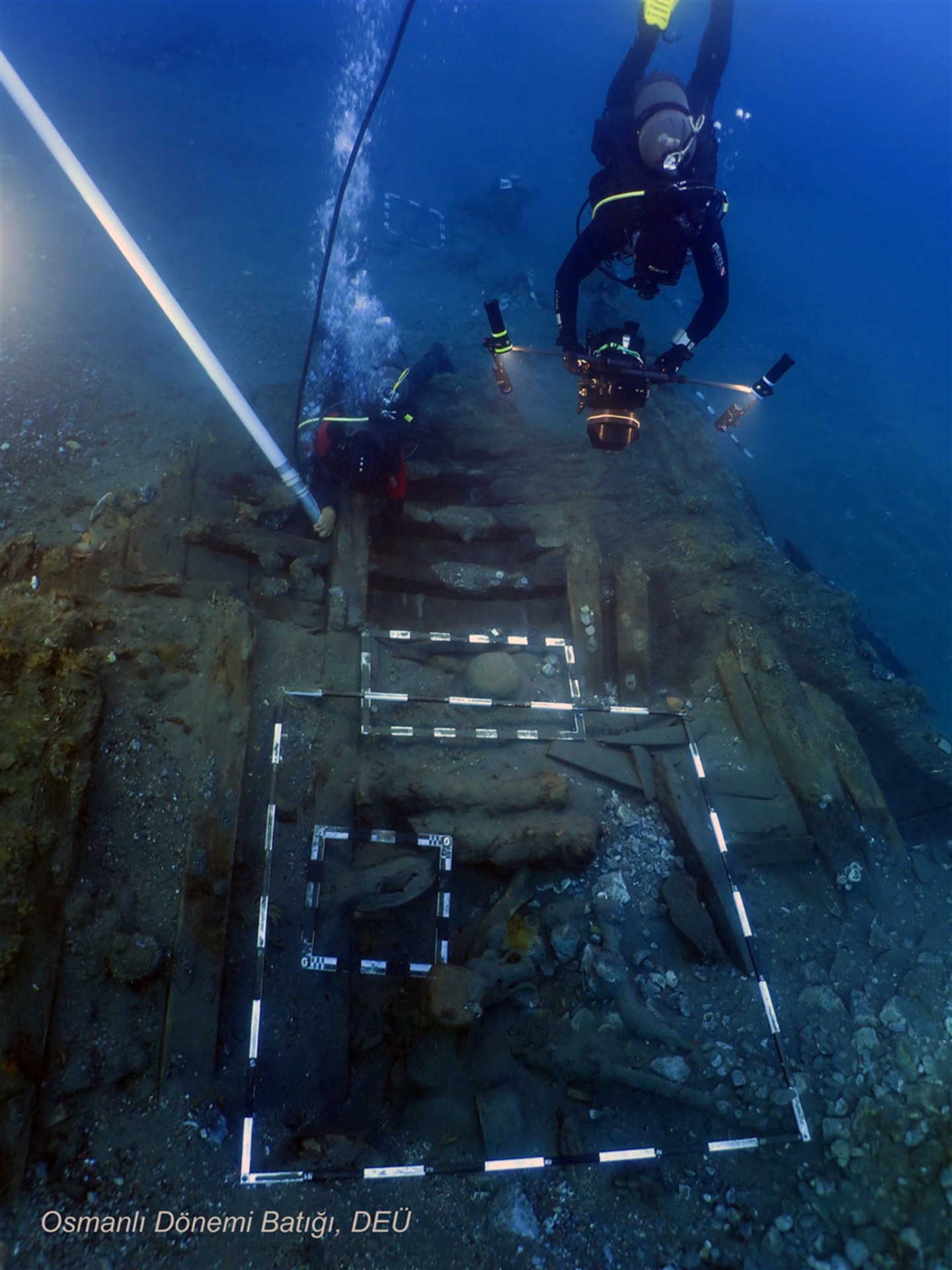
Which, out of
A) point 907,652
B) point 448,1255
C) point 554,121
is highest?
point 554,121

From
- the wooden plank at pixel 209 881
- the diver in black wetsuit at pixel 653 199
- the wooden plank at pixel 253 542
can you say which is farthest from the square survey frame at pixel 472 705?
the diver in black wetsuit at pixel 653 199

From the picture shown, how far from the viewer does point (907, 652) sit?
21.9 ft

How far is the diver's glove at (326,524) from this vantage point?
4.86 metres

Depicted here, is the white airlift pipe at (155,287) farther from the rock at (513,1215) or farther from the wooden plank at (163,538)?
the rock at (513,1215)

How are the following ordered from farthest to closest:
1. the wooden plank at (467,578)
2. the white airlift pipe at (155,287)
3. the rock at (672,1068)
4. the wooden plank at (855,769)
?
the wooden plank at (467,578), the wooden plank at (855,769), the white airlift pipe at (155,287), the rock at (672,1068)

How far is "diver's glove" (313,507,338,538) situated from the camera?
4.86 m

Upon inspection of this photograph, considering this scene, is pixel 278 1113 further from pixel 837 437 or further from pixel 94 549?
pixel 837 437

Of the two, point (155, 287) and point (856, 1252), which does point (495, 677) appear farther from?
point (155, 287)

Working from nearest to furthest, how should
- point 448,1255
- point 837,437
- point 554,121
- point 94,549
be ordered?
point 448,1255 < point 94,549 < point 837,437 < point 554,121

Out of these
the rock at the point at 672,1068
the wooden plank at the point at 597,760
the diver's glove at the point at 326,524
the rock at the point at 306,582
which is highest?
the diver's glove at the point at 326,524

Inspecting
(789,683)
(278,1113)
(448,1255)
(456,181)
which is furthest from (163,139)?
(448,1255)

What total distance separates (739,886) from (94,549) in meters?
4.55

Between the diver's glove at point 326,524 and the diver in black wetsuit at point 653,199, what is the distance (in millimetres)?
2103

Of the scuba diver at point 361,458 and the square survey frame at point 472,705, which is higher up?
the scuba diver at point 361,458
